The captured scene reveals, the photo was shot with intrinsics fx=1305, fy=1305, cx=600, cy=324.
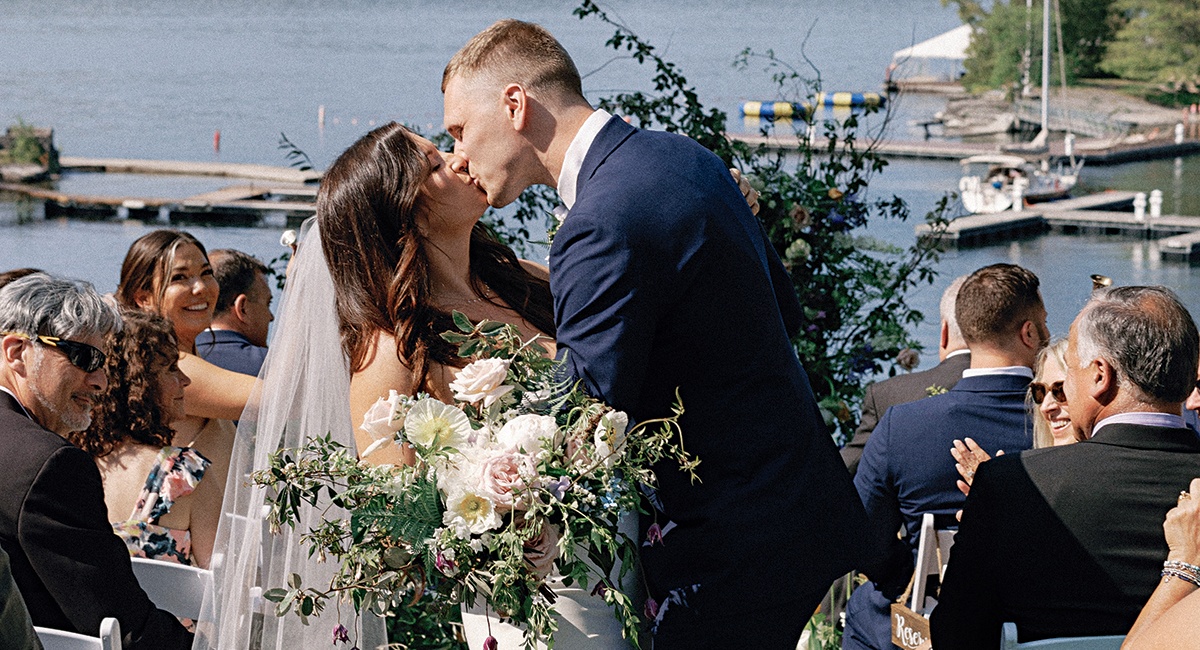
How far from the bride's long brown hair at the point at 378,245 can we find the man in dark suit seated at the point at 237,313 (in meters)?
1.82

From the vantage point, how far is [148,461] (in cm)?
365

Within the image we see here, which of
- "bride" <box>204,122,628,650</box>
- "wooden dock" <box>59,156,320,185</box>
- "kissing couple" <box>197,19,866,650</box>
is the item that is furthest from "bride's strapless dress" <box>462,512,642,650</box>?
"wooden dock" <box>59,156,320,185</box>

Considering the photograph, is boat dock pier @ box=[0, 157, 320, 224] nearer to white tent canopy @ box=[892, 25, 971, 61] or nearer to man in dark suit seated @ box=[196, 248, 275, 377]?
man in dark suit seated @ box=[196, 248, 275, 377]

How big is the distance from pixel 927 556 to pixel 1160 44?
55.5 metres

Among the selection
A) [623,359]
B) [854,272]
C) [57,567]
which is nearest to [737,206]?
[623,359]

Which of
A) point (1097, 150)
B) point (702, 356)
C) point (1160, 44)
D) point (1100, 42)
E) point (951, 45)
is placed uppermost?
point (1100, 42)

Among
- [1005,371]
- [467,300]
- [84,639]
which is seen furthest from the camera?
[1005,371]

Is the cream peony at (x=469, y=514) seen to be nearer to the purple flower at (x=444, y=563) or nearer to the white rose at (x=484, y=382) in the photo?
the purple flower at (x=444, y=563)

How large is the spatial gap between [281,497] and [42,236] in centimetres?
2984

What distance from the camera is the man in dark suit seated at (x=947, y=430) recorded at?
11.8 feet

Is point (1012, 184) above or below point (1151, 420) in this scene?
below

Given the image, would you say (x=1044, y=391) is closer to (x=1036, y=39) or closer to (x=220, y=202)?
(x=220, y=202)

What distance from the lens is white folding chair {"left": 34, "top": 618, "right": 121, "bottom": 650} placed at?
2.69 meters

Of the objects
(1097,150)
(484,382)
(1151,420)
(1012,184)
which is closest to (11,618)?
(484,382)
